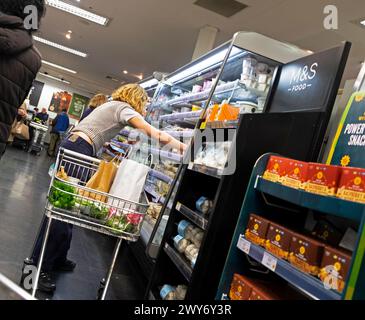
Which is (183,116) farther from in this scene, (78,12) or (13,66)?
(78,12)

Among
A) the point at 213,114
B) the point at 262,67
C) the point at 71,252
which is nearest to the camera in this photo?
the point at 213,114

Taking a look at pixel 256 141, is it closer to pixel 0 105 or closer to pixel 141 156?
pixel 0 105

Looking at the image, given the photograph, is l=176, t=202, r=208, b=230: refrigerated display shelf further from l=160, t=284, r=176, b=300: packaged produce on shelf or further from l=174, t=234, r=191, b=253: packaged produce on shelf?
l=160, t=284, r=176, b=300: packaged produce on shelf

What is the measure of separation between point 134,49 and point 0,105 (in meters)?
9.00

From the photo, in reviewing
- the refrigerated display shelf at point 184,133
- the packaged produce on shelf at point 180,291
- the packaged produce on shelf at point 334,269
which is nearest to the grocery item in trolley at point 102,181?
the packaged produce on shelf at point 180,291

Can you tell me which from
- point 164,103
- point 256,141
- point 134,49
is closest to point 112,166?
point 256,141

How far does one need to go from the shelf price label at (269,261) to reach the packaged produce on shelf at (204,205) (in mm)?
1099

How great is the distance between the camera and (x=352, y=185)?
144 centimetres

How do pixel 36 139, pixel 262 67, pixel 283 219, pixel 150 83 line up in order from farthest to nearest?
pixel 36 139 → pixel 150 83 → pixel 262 67 → pixel 283 219

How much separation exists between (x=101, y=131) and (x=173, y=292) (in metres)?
1.42

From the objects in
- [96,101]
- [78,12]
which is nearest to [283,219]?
[96,101]

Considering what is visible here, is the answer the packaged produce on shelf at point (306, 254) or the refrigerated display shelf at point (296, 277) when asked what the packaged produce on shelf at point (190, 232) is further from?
the packaged produce on shelf at point (306, 254)

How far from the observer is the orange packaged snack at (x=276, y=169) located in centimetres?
184
